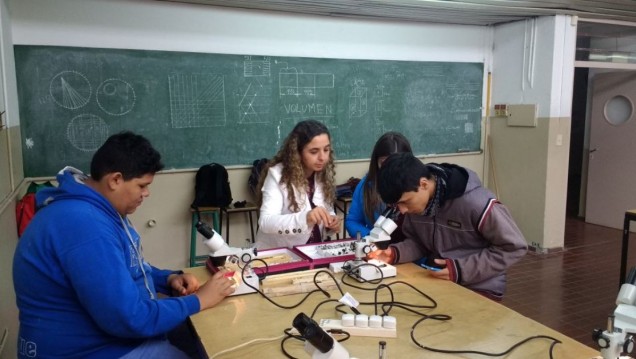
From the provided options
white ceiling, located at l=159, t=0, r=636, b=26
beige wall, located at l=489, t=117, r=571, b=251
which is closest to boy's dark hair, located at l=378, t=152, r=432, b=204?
white ceiling, located at l=159, t=0, r=636, b=26

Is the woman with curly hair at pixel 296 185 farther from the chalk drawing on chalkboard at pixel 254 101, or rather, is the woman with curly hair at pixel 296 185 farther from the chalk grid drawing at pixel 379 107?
the chalk grid drawing at pixel 379 107

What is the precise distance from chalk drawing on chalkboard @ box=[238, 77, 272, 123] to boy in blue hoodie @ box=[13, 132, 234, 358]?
2.86 m

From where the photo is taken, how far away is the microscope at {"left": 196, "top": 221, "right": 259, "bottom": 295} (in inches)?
69.0

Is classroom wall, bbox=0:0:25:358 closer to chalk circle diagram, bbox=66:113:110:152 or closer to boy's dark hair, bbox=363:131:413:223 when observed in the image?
chalk circle diagram, bbox=66:113:110:152

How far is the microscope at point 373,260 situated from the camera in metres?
1.88

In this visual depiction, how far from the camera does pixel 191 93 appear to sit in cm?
413

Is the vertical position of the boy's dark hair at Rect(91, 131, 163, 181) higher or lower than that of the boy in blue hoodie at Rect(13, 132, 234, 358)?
higher

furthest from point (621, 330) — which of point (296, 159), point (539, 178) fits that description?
point (539, 178)

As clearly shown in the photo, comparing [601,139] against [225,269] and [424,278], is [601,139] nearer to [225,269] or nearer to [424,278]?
[424,278]

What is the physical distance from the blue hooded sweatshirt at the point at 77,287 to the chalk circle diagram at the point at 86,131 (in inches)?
103

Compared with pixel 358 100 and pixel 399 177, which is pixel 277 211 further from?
pixel 358 100

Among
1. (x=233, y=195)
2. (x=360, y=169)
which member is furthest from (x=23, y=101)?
(x=360, y=169)

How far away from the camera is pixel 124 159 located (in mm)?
1458

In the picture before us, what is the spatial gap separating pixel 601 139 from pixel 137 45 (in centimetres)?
548
